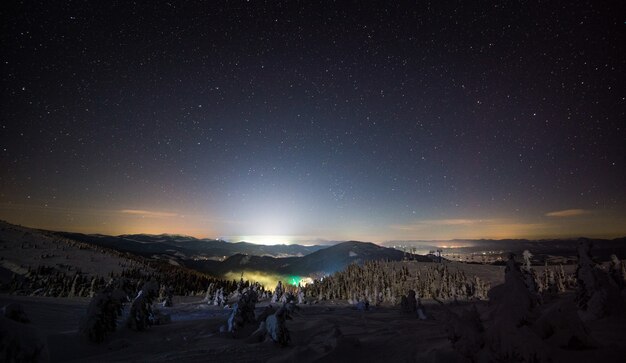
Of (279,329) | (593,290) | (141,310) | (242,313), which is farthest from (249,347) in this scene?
(593,290)

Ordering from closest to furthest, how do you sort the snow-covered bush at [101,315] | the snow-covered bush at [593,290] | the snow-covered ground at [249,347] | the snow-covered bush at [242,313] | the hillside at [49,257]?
the snow-covered ground at [249,347] → the snow-covered bush at [593,290] → the snow-covered bush at [101,315] → the snow-covered bush at [242,313] → the hillside at [49,257]

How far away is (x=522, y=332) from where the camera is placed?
9289mm

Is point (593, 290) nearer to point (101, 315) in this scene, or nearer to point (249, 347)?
point (249, 347)

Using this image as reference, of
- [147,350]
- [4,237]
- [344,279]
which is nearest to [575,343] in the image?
[147,350]

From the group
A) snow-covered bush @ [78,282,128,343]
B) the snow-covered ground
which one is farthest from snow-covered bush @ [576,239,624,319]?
snow-covered bush @ [78,282,128,343]

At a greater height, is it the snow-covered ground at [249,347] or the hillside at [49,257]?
the snow-covered ground at [249,347]

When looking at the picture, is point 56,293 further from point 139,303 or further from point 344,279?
point 344,279

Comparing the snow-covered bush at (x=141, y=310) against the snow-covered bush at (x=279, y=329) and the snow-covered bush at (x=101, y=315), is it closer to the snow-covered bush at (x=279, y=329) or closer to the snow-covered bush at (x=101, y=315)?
the snow-covered bush at (x=101, y=315)

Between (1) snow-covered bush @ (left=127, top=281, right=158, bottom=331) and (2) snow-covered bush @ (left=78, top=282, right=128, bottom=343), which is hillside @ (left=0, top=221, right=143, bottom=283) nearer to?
(1) snow-covered bush @ (left=127, top=281, right=158, bottom=331)

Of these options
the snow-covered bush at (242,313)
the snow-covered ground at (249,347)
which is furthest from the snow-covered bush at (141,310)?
the snow-covered bush at (242,313)

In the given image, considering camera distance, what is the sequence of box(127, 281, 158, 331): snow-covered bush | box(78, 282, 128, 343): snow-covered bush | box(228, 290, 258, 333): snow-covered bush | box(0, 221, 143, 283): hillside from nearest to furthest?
box(78, 282, 128, 343): snow-covered bush, box(127, 281, 158, 331): snow-covered bush, box(228, 290, 258, 333): snow-covered bush, box(0, 221, 143, 283): hillside

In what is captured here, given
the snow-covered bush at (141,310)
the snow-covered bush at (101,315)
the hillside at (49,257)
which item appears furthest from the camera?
the hillside at (49,257)

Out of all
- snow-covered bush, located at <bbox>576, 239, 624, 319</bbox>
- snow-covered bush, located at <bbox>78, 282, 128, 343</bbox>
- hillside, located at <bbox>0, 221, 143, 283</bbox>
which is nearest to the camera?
snow-covered bush, located at <bbox>576, 239, 624, 319</bbox>

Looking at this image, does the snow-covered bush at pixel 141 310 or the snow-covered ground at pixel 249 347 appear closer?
the snow-covered ground at pixel 249 347
